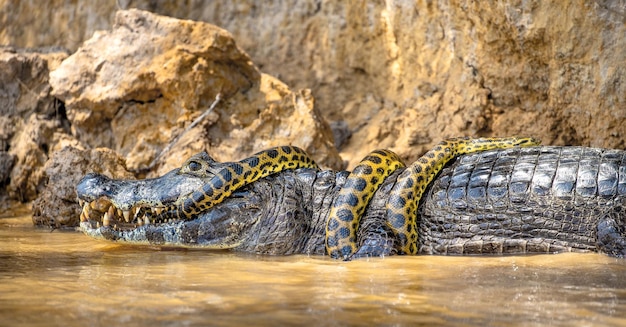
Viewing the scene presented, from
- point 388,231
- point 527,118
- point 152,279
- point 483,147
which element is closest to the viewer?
point 152,279

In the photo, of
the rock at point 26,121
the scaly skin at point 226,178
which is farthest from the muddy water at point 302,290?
the rock at point 26,121

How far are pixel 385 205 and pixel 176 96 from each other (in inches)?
146

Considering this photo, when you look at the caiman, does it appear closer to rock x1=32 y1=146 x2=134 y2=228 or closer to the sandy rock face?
rock x1=32 y1=146 x2=134 y2=228

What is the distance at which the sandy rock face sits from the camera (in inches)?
319

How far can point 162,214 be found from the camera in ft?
18.1

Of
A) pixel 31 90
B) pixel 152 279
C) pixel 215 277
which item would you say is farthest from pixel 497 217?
pixel 31 90

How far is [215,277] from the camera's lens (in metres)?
4.07

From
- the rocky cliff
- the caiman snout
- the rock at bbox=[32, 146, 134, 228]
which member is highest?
the rocky cliff

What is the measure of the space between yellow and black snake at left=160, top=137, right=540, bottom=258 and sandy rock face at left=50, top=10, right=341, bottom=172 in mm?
2188

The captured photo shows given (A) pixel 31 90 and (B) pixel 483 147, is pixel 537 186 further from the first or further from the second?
(A) pixel 31 90

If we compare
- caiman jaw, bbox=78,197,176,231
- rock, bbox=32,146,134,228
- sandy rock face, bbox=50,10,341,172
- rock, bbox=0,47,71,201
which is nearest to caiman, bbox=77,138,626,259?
caiman jaw, bbox=78,197,176,231

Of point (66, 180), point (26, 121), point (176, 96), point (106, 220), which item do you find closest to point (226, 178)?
point (106, 220)

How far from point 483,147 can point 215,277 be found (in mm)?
2952

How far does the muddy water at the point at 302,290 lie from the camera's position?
2977 millimetres
